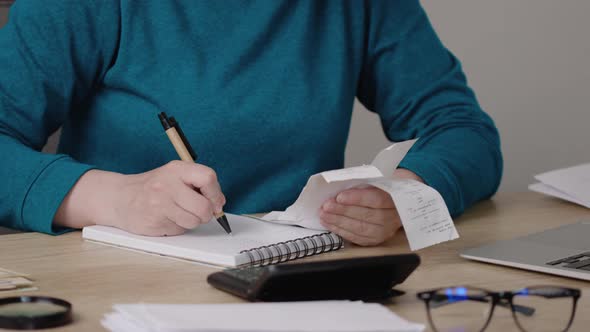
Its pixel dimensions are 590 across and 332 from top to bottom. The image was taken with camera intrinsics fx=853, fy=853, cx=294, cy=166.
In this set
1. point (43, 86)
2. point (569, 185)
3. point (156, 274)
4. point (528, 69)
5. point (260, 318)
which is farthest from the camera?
point (528, 69)

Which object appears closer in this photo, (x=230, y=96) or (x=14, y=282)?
(x=14, y=282)

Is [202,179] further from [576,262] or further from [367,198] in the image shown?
[576,262]

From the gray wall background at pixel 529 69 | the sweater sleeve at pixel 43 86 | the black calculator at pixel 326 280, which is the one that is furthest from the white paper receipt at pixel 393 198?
the gray wall background at pixel 529 69

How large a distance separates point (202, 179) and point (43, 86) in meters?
0.39

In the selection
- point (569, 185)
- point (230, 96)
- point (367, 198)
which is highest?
point (230, 96)

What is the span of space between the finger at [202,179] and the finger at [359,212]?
0.49 ft

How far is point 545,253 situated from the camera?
3.52ft

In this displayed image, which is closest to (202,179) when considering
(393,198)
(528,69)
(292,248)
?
(292,248)

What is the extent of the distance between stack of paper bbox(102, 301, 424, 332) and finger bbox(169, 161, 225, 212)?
12.5 inches

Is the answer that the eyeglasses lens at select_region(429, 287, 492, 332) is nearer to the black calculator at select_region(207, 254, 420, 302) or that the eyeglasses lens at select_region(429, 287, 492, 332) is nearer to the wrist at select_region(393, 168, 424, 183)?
the black calculator at select_region(207, 254, 420, 302)

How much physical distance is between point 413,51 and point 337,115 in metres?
0.24

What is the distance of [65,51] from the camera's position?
4.29 feet

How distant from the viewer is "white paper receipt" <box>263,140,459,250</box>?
3.50ft

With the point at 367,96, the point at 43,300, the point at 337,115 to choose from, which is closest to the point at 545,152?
the point at 367,96
